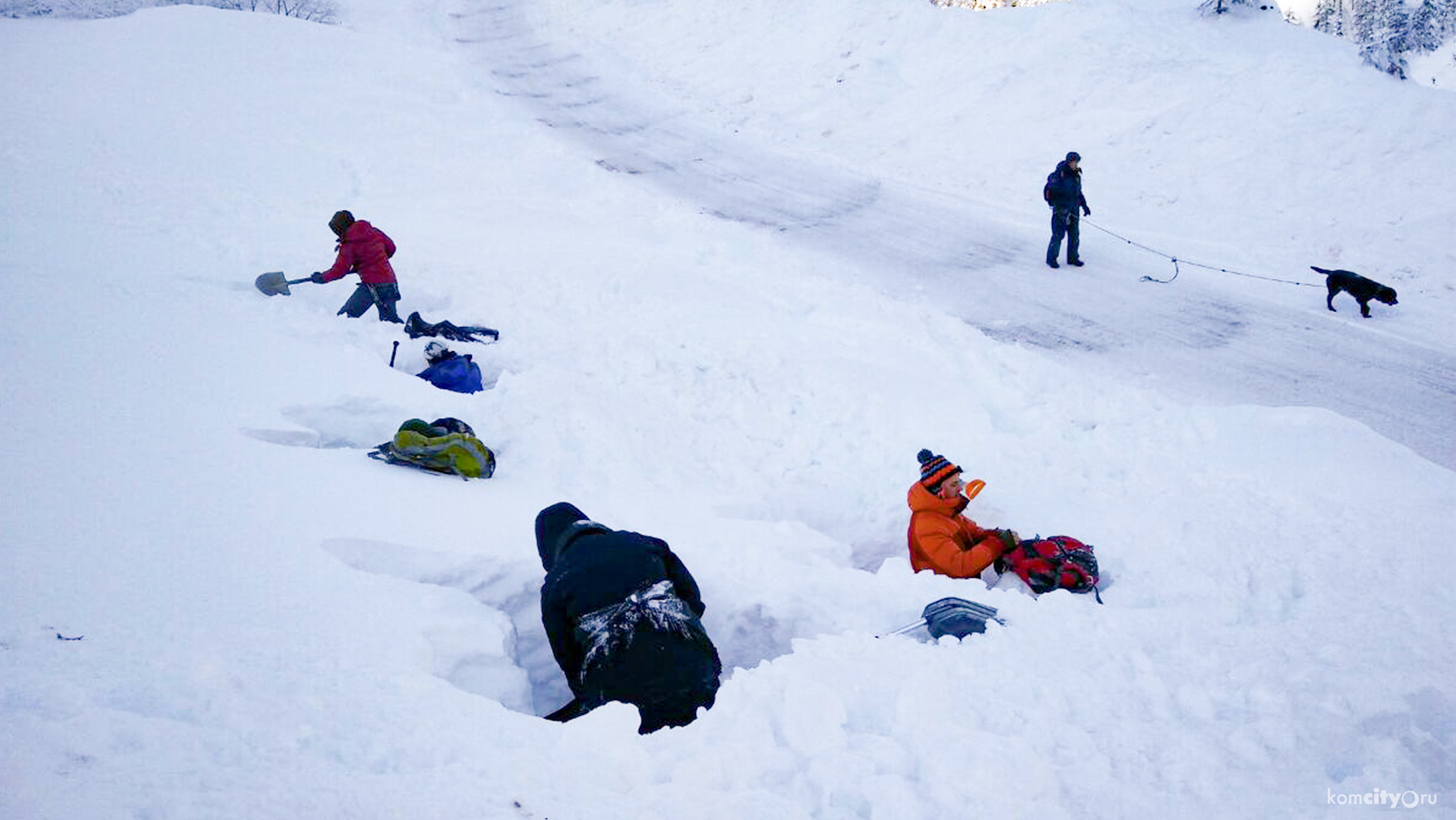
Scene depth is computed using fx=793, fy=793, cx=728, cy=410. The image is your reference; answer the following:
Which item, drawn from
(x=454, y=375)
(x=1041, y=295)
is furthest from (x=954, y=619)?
(x=1041, y=295)

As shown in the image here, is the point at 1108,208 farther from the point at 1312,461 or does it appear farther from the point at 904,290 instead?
the point at 1312,461

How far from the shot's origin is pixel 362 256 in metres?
8.55

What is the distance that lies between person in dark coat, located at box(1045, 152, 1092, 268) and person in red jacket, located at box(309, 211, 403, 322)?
8108mm

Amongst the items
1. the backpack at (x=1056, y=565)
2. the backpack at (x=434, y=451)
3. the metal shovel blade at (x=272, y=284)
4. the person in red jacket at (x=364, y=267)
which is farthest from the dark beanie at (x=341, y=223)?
the backpack at (x=1056, y=565)

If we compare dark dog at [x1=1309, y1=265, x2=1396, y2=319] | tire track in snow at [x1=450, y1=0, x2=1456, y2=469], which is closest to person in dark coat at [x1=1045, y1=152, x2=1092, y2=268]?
tire track in snow at [x1=450, y1=0, x2=1456, y2=469]

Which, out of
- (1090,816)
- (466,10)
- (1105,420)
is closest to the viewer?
(1090,816)

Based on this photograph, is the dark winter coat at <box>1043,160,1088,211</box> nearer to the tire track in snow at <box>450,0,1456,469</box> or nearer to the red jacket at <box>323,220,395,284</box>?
the tire track in snow at <box>450,0,1456,469</box>

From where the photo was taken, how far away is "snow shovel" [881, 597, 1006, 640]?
3828mm

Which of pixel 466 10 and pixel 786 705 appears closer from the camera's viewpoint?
pixel 786 705

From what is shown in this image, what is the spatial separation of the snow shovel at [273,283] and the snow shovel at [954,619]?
24.8 feet

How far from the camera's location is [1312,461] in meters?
5.87

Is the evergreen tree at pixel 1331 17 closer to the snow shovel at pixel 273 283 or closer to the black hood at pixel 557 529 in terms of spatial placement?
the snow shovel at pixel 273 283

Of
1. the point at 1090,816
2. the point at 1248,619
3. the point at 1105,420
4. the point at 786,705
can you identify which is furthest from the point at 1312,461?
the point at 786,705

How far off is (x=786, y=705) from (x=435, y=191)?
1193 cm
